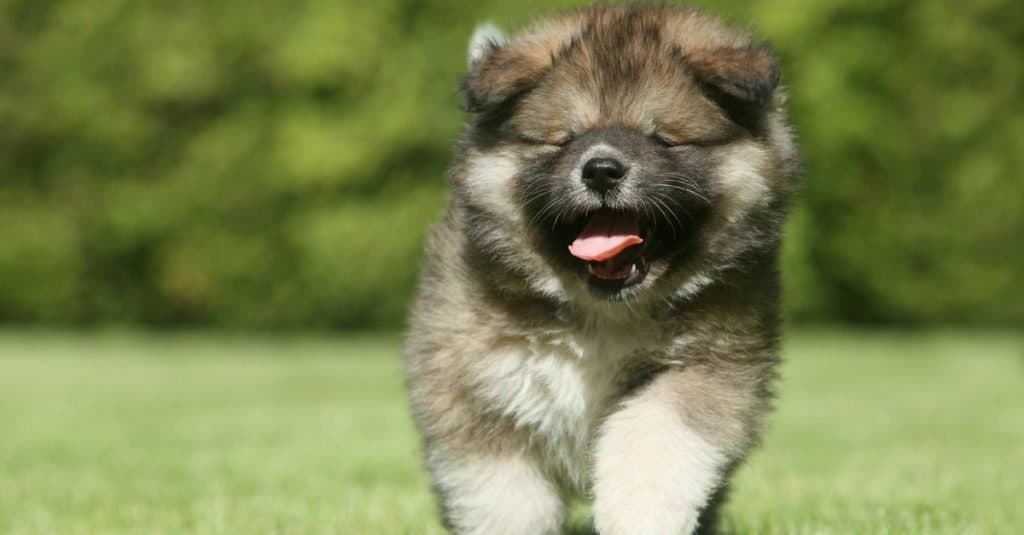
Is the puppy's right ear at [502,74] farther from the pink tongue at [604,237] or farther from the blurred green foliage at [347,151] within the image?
the blurred green foliage at [347,151]

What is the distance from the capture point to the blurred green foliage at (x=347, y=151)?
13195mm

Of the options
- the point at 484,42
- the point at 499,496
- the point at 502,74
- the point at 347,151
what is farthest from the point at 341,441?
the point at 347,151

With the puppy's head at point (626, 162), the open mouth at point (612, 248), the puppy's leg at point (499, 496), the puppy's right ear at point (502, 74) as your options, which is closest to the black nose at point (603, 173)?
the puppy's head at point (626, 162)

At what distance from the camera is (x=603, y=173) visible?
3068 mm

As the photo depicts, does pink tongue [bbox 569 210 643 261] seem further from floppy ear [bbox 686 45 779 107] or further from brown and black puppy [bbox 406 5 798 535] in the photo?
floppy ear [bbox 686 45 779 107]

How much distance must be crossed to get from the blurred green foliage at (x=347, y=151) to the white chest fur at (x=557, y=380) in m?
9.78

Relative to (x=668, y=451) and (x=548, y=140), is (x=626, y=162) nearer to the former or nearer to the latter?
(x=548, y=140)

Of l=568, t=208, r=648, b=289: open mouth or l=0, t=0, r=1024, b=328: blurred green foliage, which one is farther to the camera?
l=0, t=0, r=1024, b=328: blurred green foliage

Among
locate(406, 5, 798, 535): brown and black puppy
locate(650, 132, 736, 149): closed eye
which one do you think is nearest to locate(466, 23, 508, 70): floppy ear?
locate(406, 5, 798, 535): brown and black puppy

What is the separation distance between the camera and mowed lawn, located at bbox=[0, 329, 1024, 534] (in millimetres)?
4148

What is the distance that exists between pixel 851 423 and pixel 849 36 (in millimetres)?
6544

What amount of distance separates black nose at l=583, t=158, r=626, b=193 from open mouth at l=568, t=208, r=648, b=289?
0.12 m

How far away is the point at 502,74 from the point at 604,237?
0.46 m

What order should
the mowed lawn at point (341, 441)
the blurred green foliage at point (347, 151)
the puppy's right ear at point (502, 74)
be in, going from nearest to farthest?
the puppy's right ear at point (502, 74) < the mowed lawn at point (341, 441) < the blurred green foliage at point (347, 151)
